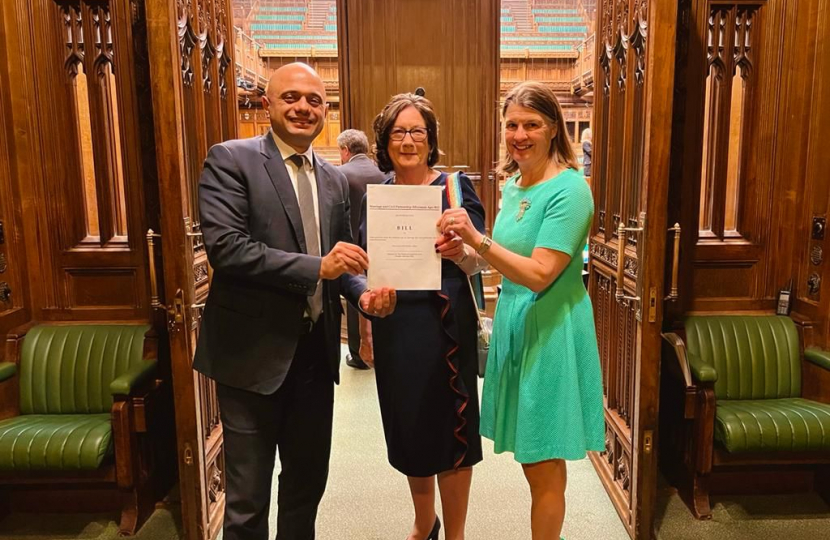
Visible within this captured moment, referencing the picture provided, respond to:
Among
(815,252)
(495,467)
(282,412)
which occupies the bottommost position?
(495,467)

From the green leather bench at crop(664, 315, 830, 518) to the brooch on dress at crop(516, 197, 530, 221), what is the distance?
3.99 feet

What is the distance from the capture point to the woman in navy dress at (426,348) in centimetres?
197

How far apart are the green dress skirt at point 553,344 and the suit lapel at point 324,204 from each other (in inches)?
21.5

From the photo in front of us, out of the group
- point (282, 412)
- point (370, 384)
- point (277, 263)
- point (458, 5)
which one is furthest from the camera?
point (458, 5)

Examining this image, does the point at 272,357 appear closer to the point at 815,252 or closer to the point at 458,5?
the point at 815,252

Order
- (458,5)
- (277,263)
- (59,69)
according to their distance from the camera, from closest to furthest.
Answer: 1. (277,263)
2. (59,69)
3. (458,5)

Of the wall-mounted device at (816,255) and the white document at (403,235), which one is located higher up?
the white document at (403,235)

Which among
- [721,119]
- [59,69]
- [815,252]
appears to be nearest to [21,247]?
[59,69]

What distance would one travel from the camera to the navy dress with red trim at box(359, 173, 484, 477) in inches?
79.0

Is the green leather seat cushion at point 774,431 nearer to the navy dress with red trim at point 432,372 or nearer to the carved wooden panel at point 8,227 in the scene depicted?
the navy dress with red trim at point 432,372

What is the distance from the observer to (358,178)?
4031 millimetres

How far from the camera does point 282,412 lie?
1.91 m

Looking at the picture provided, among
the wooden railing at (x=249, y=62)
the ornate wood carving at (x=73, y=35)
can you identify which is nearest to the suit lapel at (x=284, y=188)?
the ornate wood carving at (x=73, y=35)

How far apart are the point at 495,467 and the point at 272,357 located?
6.16 feet
